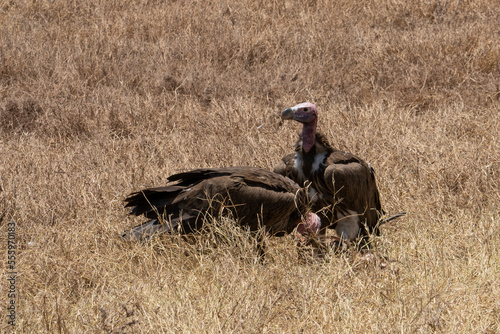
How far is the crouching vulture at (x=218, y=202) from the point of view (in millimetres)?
4250

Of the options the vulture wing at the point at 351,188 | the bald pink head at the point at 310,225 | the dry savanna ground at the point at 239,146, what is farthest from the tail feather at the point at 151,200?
the vulture wing at the point at 351,188

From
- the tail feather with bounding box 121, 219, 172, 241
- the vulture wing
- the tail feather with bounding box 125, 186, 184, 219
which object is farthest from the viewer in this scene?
the vulture wing

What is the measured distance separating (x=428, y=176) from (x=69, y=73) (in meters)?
4.76

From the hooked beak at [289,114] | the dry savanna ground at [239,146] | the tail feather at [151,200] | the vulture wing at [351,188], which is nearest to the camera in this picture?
the dry savanna ground at [239,146]

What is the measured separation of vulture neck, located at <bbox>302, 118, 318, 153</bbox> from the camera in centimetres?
485

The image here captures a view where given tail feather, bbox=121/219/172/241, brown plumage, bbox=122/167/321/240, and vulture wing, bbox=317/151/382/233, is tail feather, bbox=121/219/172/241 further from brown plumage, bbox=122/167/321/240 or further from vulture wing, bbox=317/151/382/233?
vulture wing, bbox=317/151/382/233

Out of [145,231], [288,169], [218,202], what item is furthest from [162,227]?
[288,169]

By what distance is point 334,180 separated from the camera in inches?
182

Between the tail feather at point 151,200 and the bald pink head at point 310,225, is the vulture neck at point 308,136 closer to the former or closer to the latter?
the bald pink head at point 310,225

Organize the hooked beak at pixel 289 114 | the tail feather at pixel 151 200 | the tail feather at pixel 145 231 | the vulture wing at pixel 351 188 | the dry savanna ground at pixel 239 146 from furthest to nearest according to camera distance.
Result: 1. the hooked beak at pixel 289 114
2. the vulture wing at pixel 351 188
3. the tail feather at pixel 151 200
4. the tail feather at pixel 145 231
5. the dry savanna ground at pixel 239 146

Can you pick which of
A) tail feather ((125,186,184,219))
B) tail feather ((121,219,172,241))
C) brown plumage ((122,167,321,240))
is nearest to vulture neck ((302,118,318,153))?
brown plumage ((122,167,321,240))

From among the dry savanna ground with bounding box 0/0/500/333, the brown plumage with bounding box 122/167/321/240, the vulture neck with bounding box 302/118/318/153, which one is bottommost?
the dry savanna ground with bounding box 0/0/500/333

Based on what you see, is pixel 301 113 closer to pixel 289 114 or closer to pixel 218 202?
pixel 289 114

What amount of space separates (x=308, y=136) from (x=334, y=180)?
421 millimetres
